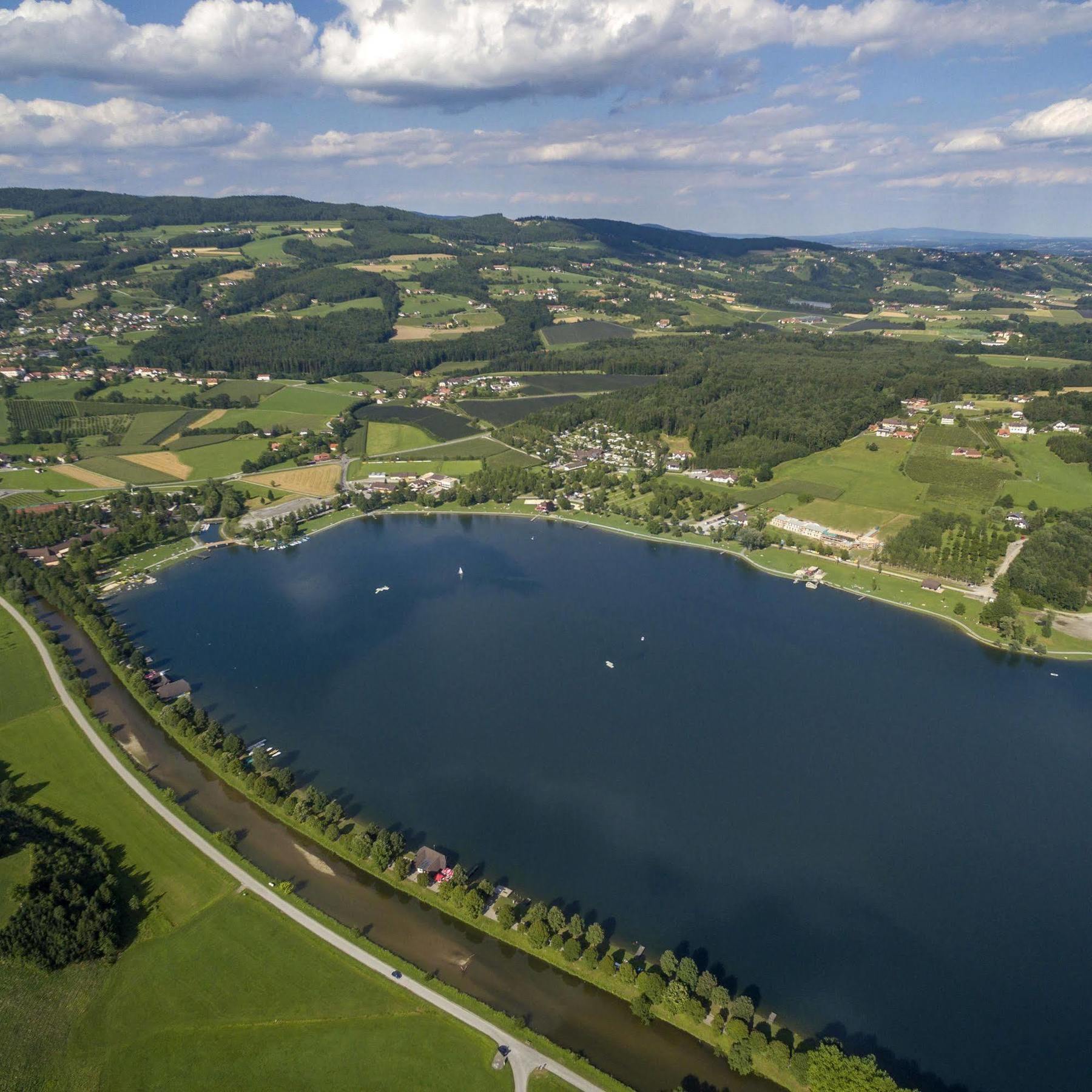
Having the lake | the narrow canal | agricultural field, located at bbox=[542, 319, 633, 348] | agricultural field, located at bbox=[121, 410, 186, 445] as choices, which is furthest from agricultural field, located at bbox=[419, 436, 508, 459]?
agricultural field, located at bbox=[542, 319, 633, 348]

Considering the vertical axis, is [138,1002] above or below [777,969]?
below

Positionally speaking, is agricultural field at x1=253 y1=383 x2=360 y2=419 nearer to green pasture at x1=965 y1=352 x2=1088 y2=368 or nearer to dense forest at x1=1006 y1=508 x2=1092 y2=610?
dense forest at x1=1006 y1=508 x2=1092 y2=610

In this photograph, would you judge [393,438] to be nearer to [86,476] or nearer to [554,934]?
[86,476]

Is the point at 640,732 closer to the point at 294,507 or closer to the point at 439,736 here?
the point at 439,736

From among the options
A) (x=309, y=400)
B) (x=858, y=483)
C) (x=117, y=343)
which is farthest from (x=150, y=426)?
(x=858, y=483)

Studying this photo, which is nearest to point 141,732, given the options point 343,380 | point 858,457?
point 858,457
